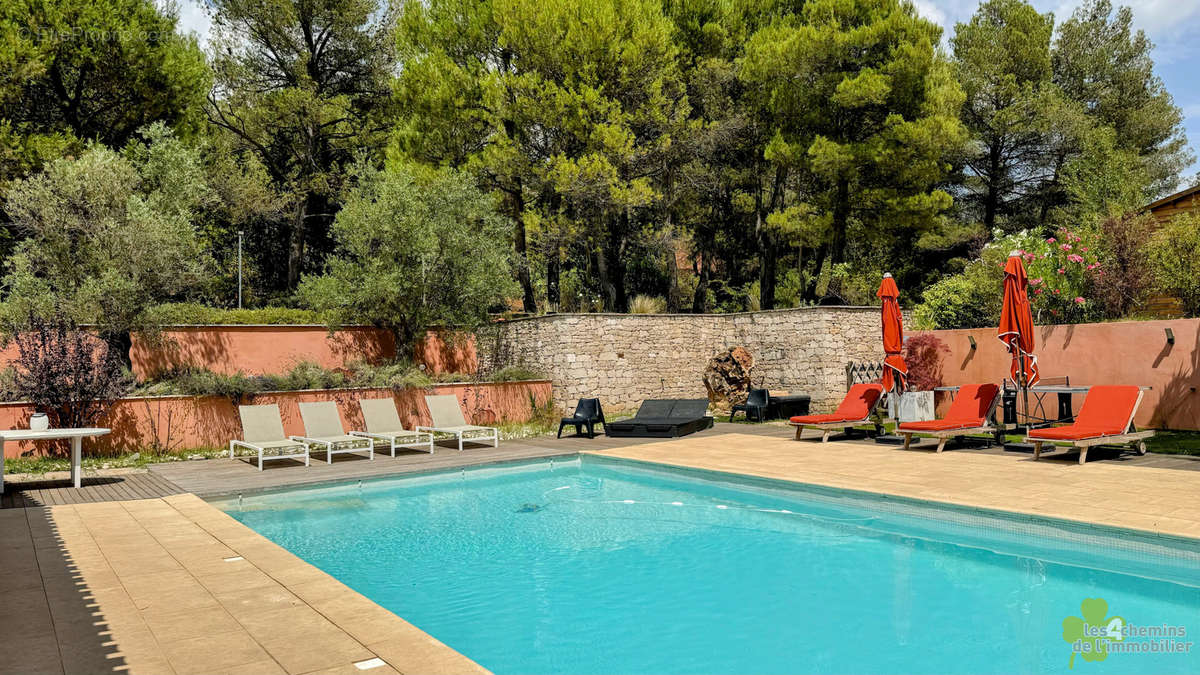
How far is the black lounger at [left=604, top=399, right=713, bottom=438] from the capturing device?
48.6 feet

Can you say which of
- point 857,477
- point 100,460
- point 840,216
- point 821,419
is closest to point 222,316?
point 100,460

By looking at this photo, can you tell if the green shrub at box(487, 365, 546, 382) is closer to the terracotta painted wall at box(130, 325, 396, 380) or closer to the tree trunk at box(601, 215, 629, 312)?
the terracotta painted wall at box(130, 325, 396, 380)

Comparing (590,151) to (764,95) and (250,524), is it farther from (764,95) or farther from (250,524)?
(250,524)

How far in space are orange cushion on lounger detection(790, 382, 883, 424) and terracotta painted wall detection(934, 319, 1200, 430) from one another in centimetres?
382

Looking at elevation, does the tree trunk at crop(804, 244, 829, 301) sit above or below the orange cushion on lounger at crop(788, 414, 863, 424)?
above

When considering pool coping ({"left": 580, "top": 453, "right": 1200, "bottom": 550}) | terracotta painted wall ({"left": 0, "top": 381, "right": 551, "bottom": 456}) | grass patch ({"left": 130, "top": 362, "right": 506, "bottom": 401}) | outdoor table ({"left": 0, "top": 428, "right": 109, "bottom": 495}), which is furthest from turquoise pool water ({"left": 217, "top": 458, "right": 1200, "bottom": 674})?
grass patch ({"left": 130, "top": 362, "right": 506, "bottom": 401})

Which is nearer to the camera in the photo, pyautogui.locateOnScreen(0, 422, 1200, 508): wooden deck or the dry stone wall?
pyautogui.locateOnScreen(0, 422, 1200, 508): wooden deck

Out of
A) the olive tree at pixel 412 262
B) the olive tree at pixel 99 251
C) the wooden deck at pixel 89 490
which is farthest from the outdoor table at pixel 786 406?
the olive tree at pixel 99 251

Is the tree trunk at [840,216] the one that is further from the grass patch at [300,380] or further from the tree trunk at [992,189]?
the grass patch at [300,380]

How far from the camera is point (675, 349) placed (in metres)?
18.9

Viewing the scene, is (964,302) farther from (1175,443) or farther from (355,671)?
(355,671)

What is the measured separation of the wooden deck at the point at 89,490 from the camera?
8.73m

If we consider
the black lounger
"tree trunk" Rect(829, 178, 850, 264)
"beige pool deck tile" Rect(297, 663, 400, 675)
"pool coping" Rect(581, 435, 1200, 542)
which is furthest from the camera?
"tree trunk" Rect(829, 178, 850, 264)

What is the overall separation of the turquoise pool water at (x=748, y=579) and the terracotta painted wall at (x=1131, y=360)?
27.3 feet
